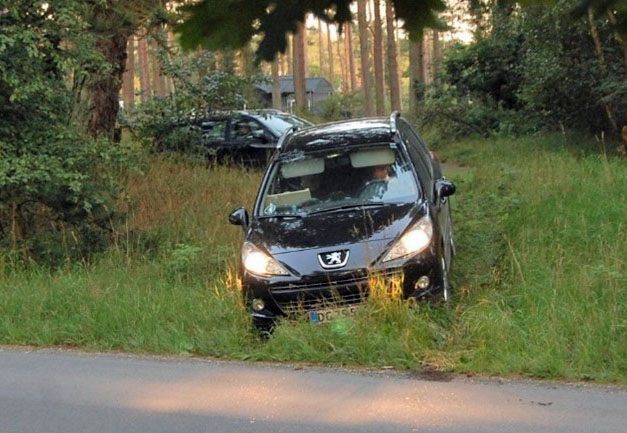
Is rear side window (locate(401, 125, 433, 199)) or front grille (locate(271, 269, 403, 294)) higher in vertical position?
rear side window (locate(401, 125, 433, 199))

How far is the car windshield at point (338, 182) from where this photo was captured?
772cm

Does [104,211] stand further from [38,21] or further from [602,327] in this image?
[602,327]

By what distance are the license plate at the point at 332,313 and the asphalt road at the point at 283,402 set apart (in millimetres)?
520

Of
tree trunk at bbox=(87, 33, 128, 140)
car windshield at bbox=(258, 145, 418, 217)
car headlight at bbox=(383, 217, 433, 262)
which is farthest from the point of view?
tree trunk at bbox=(87, 33, 128, 140)

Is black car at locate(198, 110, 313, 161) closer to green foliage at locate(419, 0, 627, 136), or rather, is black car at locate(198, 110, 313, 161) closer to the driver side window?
the driver side window

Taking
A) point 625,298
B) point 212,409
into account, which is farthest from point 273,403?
point 625,298

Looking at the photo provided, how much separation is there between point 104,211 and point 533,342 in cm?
608

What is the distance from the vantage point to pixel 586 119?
1895 cm

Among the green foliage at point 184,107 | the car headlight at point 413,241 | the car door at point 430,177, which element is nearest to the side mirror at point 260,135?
the green foliage at point 184,107

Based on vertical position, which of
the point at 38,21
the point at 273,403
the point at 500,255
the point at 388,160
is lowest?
the point at 273,403

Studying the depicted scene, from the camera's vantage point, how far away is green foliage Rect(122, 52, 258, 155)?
16.5 metres

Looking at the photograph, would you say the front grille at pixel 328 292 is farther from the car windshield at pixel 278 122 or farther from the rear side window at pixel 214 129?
the rear side window at pixel 214 129

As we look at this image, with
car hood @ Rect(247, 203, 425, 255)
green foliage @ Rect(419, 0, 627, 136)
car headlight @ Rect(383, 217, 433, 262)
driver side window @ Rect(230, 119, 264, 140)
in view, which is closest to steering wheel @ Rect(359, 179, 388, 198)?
car hood @ Rect(247, 203, 425, 255)

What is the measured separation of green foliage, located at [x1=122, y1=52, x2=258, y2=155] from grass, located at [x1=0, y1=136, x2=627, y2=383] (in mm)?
4419
